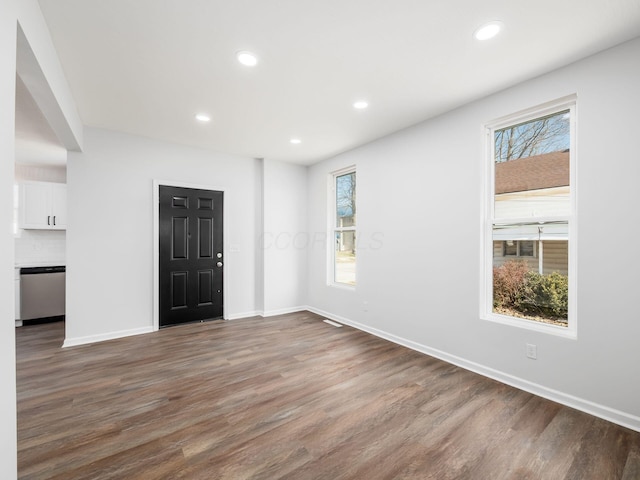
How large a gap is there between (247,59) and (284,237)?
329 cm

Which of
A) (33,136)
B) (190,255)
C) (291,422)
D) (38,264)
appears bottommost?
(291,422)

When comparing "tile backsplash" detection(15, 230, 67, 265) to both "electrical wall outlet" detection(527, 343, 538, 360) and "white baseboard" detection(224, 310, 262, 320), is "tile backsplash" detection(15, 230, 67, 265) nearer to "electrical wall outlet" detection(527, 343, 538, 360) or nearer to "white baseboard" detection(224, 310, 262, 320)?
"white baseboard" detection(224, 310, 262, 320)

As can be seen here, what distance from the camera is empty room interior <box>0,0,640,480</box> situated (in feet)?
5.97

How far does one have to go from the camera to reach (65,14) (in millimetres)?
1859

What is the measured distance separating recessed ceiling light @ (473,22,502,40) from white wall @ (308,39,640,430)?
857 mm

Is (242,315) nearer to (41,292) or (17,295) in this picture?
(41,292)

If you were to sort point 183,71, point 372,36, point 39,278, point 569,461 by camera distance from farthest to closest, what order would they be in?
point 39,278 < point 183,71 < point 372,36 < point 569,461

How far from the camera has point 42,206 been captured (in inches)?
191

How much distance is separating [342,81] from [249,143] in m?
2.07

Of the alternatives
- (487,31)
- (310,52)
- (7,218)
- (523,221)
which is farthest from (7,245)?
(523,221)

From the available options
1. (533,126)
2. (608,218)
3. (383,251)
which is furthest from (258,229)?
(608,218)

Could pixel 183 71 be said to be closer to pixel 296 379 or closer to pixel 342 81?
pixel 342 81

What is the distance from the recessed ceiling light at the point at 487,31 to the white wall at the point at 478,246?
0.86 meters

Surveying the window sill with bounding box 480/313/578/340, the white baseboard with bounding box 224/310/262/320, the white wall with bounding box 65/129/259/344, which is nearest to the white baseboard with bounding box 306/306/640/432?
the window sill with bounding box 480/313/578/340
